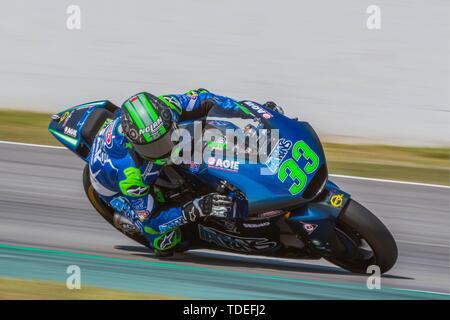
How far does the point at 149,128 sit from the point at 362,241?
6.10 ft

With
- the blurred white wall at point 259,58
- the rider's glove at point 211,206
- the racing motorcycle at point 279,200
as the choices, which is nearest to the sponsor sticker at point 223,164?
the racing motorcycle at point 279,200

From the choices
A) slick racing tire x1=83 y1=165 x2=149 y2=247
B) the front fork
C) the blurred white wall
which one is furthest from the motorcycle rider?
the blurred white wall

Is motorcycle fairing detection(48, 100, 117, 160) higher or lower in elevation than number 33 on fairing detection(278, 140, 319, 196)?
higher

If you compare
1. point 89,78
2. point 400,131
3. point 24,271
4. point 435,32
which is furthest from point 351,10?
point 24,271

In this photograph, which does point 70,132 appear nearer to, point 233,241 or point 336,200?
point 233,241

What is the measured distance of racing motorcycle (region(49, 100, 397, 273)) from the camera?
220 inches

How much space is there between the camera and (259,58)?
1016cm

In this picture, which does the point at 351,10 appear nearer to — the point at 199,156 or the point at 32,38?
the point at 32,38

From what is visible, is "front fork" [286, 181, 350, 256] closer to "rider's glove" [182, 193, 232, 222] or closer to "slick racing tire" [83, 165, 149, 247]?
"rider's glove" [182, 193, 232, 222]

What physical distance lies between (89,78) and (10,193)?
8.97 feet

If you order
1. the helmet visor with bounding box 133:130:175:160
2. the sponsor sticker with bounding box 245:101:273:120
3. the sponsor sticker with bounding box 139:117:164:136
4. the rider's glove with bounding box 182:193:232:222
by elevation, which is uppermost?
the sponsor sticker with bounding box 245:101:273:120

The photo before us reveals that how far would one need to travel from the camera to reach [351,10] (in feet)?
33.9

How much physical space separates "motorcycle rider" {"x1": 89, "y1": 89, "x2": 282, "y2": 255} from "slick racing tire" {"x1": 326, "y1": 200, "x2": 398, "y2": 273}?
871mm

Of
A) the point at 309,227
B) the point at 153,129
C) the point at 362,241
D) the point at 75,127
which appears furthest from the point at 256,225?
the point at 75,127
